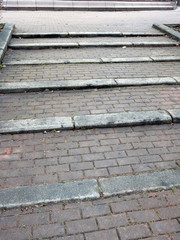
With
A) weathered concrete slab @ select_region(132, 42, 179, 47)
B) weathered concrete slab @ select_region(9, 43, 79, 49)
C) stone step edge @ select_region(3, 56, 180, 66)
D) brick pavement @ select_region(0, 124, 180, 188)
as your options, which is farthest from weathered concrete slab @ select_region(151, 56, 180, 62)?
brick pavement @ select_region(0, 124, 180, 188)

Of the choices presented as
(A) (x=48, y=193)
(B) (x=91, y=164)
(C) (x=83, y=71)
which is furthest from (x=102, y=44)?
(A) (x=48, y=193)

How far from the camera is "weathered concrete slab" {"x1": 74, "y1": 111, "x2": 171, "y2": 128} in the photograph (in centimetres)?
429

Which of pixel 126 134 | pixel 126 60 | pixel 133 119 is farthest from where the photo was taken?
pixel 126 60

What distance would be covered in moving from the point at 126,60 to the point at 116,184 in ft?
15.7

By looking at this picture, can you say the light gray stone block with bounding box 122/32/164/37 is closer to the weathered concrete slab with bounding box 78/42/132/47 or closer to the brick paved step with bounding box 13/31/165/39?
the brick paved step with bounding box 13/31/165/39

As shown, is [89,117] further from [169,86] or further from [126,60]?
[126,60]

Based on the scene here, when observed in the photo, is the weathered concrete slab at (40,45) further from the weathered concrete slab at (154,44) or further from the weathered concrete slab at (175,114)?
the weathered concrete slab at (175,114)

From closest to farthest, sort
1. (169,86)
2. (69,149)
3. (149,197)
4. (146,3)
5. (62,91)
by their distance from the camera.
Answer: (149,197) < (69,149) < (62,91) < (169,86) < (146,3)

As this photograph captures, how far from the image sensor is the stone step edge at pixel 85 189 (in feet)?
9.48

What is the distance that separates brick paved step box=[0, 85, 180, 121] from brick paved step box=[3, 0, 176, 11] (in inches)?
424

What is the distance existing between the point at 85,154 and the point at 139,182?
86 centimetres

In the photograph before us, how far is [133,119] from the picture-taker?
443 cm

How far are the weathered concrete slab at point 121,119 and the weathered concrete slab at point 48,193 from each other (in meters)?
1.32

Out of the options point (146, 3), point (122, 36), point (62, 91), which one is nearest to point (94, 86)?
point (62, 91)
